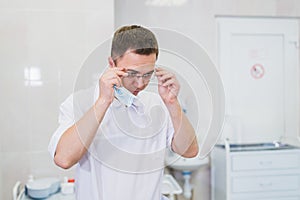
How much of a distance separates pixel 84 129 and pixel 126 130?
5.4 inches

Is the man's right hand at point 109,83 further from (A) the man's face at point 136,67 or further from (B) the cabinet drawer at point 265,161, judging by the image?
(B) the cabinet drawer at point 265,161

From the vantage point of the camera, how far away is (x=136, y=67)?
70 cm

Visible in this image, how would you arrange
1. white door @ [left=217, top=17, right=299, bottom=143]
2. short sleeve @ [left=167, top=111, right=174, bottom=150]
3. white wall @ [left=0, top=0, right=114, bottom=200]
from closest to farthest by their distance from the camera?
short sleeve @ [left=167, top=111, right=174, bottom=150] → white wall @ [left=0, top=0, right=114, bottom=200] → white door @ [left=217, top=17, right=299, bottom=143]

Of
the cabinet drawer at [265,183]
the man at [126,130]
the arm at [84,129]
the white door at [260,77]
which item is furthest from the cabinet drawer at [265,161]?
the arm at [84,129]

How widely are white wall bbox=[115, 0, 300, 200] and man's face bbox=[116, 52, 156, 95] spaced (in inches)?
53.2

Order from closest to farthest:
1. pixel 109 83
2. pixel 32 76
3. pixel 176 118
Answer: pixel 109 83
pixel 176 118
pixel 32 76

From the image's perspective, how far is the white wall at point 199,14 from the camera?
203 cm

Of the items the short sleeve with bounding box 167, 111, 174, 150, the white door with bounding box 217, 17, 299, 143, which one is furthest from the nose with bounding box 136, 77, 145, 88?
the white door with bounding box 217, 17, 299, 143

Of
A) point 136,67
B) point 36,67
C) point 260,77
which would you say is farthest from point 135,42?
point 260,77

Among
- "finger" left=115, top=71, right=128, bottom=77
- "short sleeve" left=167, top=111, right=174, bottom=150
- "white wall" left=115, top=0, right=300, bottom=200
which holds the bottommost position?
"short sleeve" left=167, top=111, right=174, bottom=150

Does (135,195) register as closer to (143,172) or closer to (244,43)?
(143,172)

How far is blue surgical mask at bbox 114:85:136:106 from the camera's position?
2.33 feet

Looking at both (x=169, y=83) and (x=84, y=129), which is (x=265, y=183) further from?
(x=84, y=129)

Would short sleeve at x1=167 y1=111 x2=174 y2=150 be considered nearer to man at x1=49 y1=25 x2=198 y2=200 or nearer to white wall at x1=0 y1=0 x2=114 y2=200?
man at x1=49 y1=25 x2=198 y2=200
